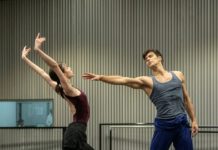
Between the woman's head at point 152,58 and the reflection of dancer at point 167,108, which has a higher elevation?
the woman's head at point 152,58

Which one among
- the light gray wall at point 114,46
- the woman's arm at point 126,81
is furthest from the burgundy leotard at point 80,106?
the light gray wall at point 114,46

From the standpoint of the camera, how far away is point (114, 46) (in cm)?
556

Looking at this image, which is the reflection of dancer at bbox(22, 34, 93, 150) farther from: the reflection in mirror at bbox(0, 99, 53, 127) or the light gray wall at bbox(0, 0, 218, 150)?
the reflection in mirror at bbox(0, 99, 53, 127)

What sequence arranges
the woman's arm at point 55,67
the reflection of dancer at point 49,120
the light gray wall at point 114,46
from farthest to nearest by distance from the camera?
1. the reflection of dancer at point 49,120
2. the light gray wall at point 114,46
3. the woman's arm at point 55,67

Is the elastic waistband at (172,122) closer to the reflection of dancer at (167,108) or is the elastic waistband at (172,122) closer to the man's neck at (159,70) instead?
the reflection of dancer at (167,108)

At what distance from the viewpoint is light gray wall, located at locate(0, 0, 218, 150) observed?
206 inches

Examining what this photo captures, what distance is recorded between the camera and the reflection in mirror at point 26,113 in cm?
576

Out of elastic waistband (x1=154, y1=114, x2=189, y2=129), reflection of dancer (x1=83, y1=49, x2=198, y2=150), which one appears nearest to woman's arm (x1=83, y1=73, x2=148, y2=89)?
reflection of dancer (x1=83, y1=49, x2=198, y2=150)

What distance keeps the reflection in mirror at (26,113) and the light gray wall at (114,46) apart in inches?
4.0

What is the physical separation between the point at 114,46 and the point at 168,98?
2342mm

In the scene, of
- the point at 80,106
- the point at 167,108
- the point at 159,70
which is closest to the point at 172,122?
the point at 167,108

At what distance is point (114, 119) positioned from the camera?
18.0 feet

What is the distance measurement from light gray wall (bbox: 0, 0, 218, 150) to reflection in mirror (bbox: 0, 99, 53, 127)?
10 cm

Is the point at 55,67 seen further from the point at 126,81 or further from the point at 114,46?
the point at 114,46
